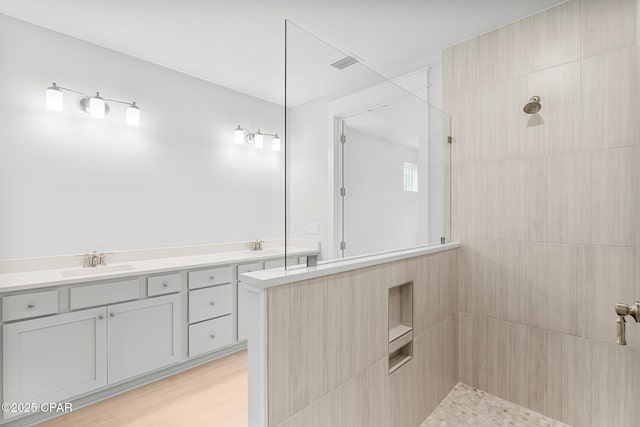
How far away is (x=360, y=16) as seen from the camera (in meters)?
1.99

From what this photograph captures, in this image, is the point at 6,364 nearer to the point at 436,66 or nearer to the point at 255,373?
the point at 255,373

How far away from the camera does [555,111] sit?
1.86 meters

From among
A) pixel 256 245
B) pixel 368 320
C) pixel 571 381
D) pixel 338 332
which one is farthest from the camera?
pixel 256 245

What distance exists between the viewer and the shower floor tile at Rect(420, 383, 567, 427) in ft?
5.94

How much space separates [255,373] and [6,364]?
1680 mm

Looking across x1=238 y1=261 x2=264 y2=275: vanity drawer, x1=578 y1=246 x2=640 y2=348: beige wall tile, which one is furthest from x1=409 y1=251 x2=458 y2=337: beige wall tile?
x1=238 y1=261 x2=264 y2=275: vanity drawer

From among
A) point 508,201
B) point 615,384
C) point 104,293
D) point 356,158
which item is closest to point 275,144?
point 356,158

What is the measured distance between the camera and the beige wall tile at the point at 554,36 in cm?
179

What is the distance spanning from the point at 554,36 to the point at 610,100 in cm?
53

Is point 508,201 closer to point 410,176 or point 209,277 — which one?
point 410,176

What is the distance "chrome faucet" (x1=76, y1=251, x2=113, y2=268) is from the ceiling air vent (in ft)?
7.44

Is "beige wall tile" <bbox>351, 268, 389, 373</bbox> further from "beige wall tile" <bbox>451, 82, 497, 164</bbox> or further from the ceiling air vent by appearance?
"beige wall tile" <bbox>451, 82, 497, 164</bbox>

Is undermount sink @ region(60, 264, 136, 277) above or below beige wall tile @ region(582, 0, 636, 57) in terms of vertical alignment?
below

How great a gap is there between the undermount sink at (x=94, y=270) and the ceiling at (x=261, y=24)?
1763mm
